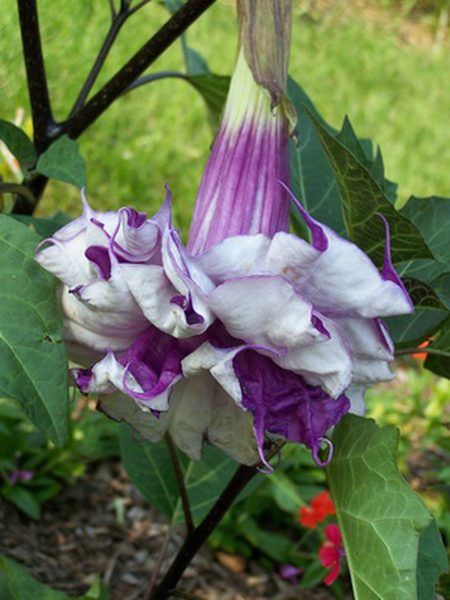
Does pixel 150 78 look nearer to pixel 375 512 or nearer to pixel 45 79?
pixel 45 79

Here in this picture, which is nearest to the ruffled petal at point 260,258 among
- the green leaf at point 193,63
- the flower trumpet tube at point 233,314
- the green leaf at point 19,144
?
the flower trumpet tube at point 233,314

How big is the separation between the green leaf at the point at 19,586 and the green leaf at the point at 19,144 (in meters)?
0.42

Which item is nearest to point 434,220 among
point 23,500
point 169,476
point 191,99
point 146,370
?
point 146,370

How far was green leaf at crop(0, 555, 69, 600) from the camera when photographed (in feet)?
3.43

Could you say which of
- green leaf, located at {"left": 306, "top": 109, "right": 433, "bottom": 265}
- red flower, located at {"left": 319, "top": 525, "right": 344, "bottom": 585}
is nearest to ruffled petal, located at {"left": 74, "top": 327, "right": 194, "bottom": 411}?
green leaf, located at {"left": 306, "top": 109, "right": 433, "bottom": 265}

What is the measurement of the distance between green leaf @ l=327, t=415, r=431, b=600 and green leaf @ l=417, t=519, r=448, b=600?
0.16m

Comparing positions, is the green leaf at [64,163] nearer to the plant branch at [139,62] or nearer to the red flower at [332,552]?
the plant branch at [139,62]

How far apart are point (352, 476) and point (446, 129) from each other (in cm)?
412

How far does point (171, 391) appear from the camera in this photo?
617 mm

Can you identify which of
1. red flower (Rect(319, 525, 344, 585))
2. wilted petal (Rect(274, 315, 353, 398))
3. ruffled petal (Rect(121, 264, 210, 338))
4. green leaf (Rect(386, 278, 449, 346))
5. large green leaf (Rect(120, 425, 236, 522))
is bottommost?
red flower (Rect(319, 525, 344, 585))

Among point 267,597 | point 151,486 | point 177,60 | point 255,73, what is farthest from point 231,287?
point 177,60

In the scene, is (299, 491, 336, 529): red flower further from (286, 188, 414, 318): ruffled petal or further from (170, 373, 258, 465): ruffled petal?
(286, 188, 414, 318): ruffled petal

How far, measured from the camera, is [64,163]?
822 millimetres

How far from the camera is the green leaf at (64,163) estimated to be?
805 millimetres
